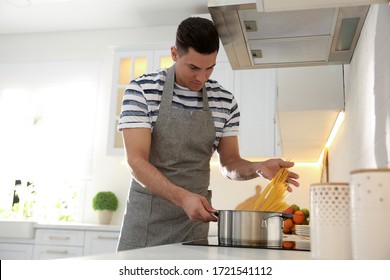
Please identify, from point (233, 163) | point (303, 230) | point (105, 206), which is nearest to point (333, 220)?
point (233, 163)

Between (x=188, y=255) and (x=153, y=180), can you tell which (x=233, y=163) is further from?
(x=188, y=255)

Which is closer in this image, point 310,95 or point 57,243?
point 310,95

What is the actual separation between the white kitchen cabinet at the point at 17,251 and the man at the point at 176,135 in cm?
200

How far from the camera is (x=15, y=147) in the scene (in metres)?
4.11

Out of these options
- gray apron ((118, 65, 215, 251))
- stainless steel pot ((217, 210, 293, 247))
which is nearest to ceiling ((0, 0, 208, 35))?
gray apron ((118, 65, 215, 251))

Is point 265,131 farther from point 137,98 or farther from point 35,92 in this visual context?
point 35,92

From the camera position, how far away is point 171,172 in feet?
5.21

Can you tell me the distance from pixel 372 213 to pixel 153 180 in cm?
92

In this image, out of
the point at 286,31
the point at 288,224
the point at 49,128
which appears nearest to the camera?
the point at 286,31

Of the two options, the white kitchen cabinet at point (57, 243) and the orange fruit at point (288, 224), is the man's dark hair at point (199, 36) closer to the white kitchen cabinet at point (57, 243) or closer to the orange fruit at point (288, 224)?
the orange fruit at point (288, 224)

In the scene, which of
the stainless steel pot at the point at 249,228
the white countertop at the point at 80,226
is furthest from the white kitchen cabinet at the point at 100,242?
the stainless steel pot at the point at 249,228

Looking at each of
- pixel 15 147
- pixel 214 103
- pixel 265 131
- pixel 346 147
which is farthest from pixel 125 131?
pixel 15 147

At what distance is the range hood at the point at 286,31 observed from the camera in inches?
50.3

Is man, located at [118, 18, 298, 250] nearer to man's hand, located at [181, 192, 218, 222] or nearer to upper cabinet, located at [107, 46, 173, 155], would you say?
man's hand, located at [181, 192, 218, 222]
